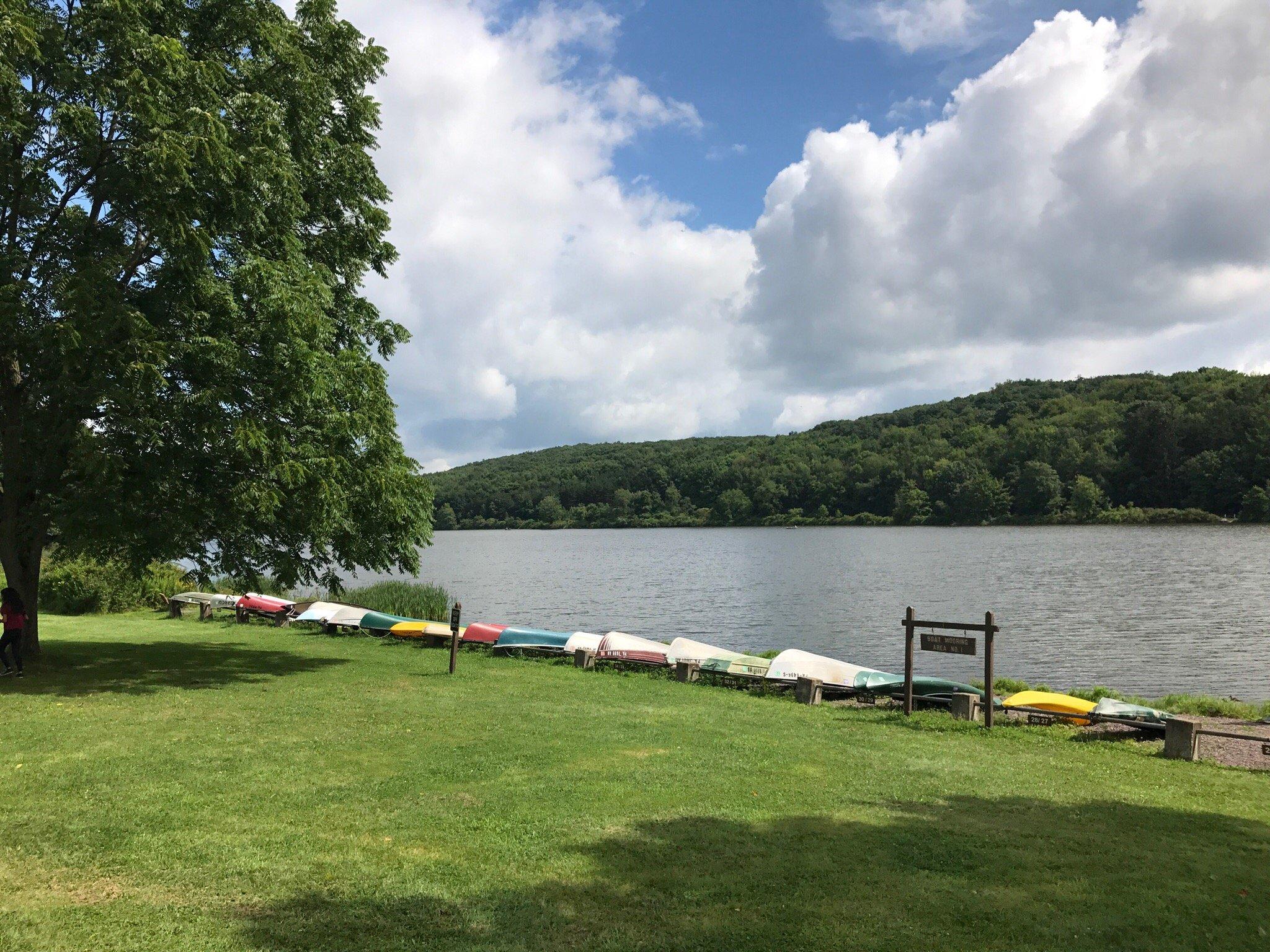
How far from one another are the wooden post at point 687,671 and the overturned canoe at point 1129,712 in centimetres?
750

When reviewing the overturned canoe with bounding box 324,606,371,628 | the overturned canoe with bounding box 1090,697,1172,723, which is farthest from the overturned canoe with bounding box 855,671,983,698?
the overturned canoe with bounding box 324,606,371,628

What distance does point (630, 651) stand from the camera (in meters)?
20.0

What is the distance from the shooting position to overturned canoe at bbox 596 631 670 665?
64.7 ft

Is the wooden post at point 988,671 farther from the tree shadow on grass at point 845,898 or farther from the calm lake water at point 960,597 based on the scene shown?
the calm lake water at point 960,597

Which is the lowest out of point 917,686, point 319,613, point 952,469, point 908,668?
point 917,686

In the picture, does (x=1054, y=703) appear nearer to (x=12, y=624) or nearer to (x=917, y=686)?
(x=917, y=686)

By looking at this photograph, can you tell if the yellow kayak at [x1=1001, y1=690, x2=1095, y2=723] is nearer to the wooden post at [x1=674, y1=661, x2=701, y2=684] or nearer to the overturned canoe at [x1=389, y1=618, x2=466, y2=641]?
the wooden post at [x1=674, y1=661, x2=701, y2=684]

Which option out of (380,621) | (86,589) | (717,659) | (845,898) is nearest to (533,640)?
(717,659)

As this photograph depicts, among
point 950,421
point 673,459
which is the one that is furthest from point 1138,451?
point 673,459

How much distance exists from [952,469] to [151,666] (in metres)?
115

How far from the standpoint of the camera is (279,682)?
15375 mm

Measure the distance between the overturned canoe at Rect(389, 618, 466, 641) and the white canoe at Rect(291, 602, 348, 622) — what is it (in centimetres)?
254

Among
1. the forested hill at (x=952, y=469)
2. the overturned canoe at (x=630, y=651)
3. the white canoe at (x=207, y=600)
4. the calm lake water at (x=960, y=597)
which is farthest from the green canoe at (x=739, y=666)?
the forested hill at (x=952, y=469)

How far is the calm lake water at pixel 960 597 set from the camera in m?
26.6
